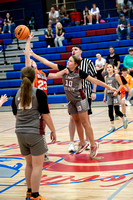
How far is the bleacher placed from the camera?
594 inches

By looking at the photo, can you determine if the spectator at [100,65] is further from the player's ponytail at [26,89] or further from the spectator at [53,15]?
the player's ponytail at [26,89]

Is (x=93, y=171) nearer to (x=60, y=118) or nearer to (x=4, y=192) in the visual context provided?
(x=4, y=192)

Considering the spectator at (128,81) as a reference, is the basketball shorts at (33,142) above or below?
above

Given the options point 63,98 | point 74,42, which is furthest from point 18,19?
point 63,98

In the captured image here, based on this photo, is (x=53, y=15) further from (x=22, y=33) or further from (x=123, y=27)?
(x=22, y=33)

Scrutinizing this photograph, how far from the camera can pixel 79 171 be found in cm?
520

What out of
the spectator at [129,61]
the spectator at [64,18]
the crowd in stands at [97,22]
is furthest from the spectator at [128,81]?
the spectator at [64,18]

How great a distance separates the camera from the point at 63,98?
13.8 meters

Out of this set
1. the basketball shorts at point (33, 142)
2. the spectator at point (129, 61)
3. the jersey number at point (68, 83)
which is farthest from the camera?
the spectator at point (129, 61)

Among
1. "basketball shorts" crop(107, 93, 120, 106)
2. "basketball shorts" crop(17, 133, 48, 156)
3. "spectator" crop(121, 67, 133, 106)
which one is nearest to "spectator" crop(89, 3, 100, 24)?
"spectator" crop(121, 67, 133, 106)

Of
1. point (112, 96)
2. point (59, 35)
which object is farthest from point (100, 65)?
point (112, 96)

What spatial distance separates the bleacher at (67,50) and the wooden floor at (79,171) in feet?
24.3

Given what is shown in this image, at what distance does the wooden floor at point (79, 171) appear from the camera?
14.1 feet

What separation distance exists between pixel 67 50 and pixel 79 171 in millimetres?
11464
